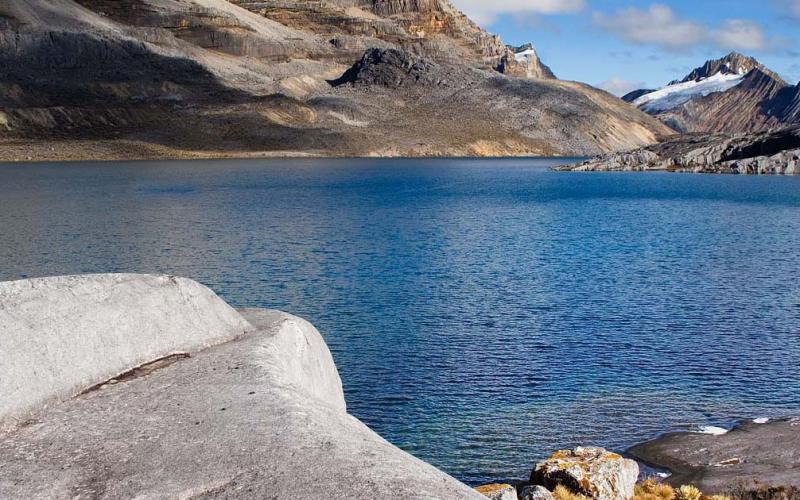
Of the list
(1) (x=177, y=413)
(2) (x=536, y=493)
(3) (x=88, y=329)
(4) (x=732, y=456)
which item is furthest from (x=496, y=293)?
(1) (x=177, y=413)

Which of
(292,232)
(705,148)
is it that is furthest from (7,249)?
(705,148)

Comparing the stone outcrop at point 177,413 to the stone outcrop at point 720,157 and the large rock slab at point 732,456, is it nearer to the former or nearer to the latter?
the large rock slab at point 732,456

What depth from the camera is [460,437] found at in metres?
19.4

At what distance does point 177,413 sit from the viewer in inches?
444

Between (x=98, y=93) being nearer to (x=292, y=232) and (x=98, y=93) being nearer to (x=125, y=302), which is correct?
(x=292, y=232)

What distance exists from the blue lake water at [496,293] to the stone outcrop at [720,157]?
6771 centimetres

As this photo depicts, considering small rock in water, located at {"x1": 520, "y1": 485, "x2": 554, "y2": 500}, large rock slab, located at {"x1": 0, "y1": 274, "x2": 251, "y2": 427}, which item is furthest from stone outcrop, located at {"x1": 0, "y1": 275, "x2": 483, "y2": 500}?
small rock in water, located at {"x1": 520, "y1": 485, "x2": 554, "y2": 500}

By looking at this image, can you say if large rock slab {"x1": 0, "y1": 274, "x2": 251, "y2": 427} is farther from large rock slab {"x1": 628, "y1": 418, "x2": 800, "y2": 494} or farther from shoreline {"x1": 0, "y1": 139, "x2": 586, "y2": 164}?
shoreline {"x1": 0, "y1": 139, "x2": 586, "y2": 164}

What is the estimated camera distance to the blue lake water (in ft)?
69.0

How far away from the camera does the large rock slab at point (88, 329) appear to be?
1166cm

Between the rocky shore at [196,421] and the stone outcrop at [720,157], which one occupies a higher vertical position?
the stone outcrop at [720,157]

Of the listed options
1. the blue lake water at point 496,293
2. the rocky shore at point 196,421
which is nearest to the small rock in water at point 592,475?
the rocky shore at point 196,421

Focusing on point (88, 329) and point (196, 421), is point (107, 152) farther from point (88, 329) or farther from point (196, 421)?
point (196, 421)

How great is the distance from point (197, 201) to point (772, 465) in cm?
6557
